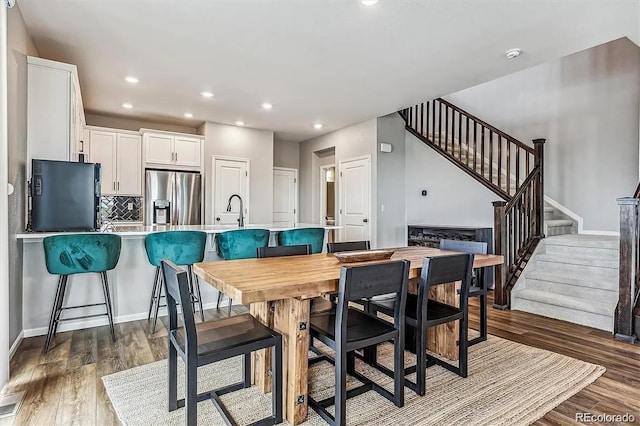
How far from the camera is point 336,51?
3.33 m

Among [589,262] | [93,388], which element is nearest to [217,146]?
[93,388]

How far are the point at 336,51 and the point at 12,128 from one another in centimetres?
267

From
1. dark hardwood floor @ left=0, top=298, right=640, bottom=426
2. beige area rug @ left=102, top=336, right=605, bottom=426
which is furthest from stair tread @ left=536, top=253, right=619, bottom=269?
beige area rug @ left=102, top=336, right=605, bottom=426

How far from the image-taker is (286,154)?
25.9 feet

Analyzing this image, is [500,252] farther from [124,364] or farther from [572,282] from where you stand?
[124,364]

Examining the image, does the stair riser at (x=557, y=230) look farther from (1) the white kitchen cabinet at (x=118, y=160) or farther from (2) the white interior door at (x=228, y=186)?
(1) the white kitchen cabinet at (x=118, y=160)

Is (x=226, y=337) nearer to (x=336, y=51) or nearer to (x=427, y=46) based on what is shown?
(x=336, y=51)

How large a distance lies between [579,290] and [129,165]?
6.33m

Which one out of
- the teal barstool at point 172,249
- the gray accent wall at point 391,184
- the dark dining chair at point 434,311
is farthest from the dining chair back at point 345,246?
the gray accent wall at point 391,184

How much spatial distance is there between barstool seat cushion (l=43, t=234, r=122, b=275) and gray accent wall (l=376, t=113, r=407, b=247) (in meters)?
4.00

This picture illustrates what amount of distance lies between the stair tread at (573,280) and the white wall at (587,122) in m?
1.62

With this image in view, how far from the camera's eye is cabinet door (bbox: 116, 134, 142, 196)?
5.57 metres

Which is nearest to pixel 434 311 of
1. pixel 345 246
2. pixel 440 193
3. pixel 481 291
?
pixel 481 291

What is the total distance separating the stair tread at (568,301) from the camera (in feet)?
10.4
